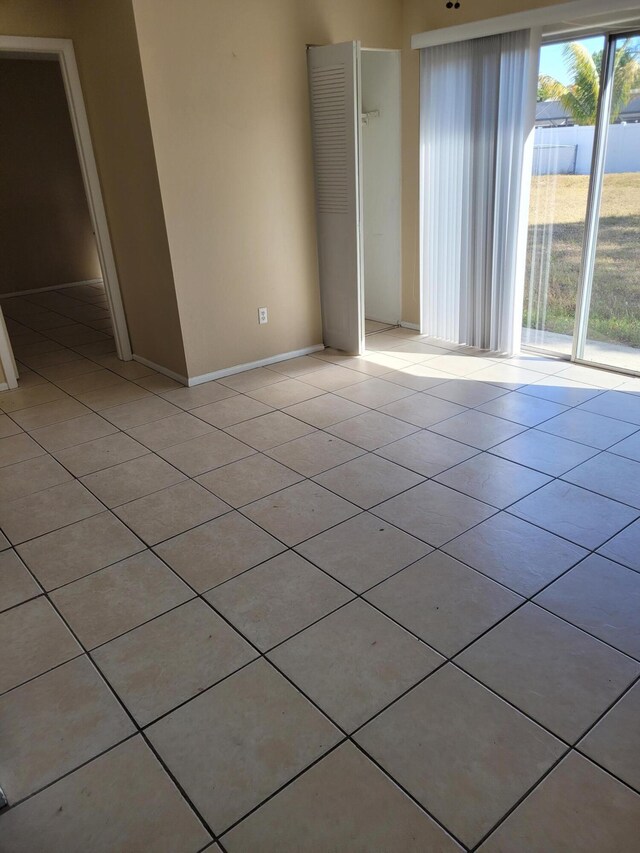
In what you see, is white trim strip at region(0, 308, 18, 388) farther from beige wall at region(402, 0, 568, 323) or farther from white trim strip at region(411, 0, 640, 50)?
white trim strip at region(411, 0, 640, 50)

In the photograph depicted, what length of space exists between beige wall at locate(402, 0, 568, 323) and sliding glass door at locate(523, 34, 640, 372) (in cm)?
45

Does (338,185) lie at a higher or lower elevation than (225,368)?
higher

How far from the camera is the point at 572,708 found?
166 cm

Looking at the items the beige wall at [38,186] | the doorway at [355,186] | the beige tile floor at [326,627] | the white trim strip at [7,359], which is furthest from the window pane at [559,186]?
the beige wall at [38,186]

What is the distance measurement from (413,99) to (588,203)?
1.54m

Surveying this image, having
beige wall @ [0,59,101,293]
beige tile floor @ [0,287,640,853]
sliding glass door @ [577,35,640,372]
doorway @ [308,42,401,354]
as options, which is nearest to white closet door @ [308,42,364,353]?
doorway @ [308,42,401,354]

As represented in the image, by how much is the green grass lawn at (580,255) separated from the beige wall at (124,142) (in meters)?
2.33

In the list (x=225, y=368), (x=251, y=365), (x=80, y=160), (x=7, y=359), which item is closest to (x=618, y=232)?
(x=251, y=365)

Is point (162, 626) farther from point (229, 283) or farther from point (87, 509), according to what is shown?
point (229, 283)

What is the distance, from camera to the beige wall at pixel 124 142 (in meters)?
3.59

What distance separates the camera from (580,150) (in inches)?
146

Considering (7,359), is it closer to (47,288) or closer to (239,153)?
(239,153)

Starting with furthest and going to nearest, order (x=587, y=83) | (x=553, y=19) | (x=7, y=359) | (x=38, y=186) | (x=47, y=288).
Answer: (x=47, y=288) → (x=38, y=186) → (x=7, y=359) → (x=587, y=83) → (x=553, y=19)

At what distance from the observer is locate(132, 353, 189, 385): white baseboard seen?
4191 mm
